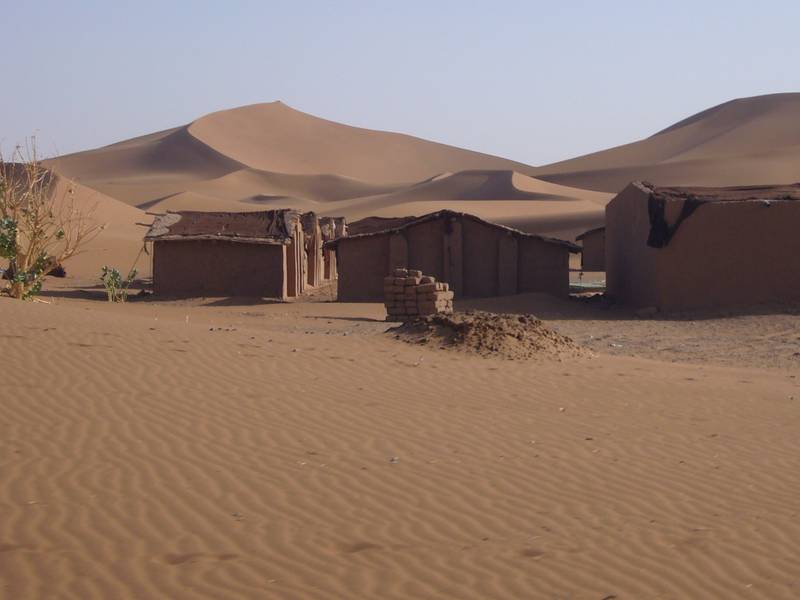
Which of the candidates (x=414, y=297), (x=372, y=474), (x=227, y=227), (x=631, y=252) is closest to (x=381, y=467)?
(x=372, y=474)

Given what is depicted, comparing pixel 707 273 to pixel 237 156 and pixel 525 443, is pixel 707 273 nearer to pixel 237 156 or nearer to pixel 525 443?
pixel 525 443

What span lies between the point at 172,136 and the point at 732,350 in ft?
379

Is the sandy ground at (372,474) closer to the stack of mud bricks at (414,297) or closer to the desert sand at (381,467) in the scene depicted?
the desert sand at (381,467)

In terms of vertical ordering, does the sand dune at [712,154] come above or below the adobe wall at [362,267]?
above

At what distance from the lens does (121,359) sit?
9.84 metres

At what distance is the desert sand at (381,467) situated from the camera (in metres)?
4.93

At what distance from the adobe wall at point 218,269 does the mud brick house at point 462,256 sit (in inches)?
66.8

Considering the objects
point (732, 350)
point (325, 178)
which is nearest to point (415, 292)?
point (732, 350)

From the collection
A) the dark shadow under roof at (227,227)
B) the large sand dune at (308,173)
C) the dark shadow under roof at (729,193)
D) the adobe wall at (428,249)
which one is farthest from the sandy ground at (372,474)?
the large sand dune at (308,173)

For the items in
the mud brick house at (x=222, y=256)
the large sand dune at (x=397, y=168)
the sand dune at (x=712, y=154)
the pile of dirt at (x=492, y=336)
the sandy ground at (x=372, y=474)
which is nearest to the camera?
the sandy ground at (x=372, y=474)

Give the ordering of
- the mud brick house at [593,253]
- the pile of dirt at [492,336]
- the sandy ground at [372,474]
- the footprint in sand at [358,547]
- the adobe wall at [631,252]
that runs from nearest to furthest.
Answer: the sandy ground at [372,474]
the footprint in sand at [358,547]
the pile of dirt at [492,336]
the adobe wall at [631,252]
the mud brick house at [593,253]

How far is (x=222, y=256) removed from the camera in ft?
81.5

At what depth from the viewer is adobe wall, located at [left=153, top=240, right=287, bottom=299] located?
24641 millimetres

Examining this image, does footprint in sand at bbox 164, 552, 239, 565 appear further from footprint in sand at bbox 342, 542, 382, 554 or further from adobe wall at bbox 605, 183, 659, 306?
adobe wall at bbox 605, 183, 659, 306
